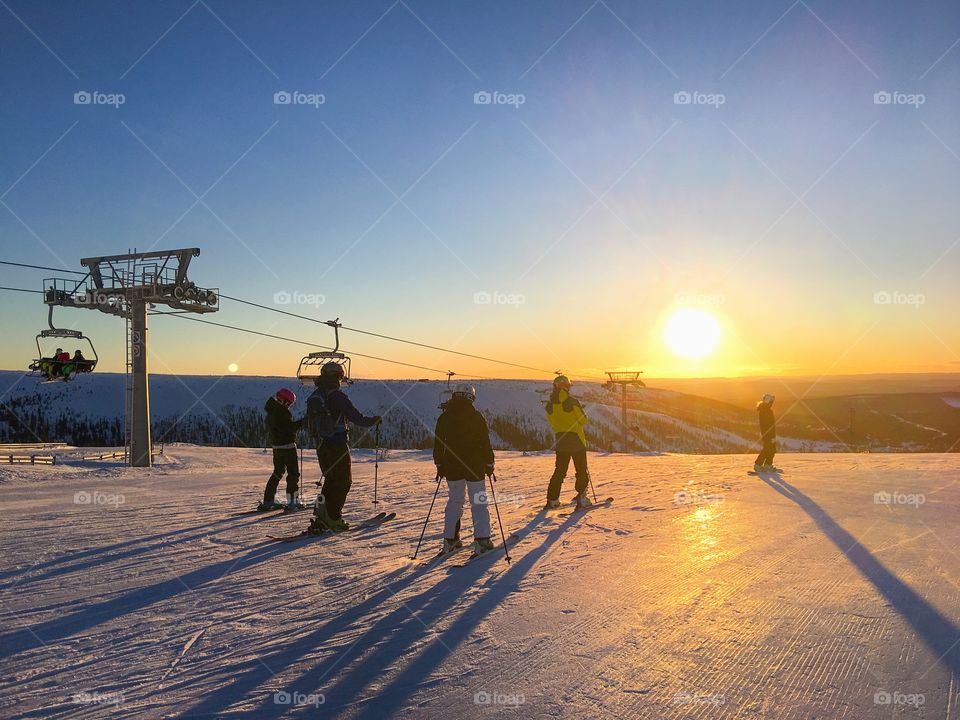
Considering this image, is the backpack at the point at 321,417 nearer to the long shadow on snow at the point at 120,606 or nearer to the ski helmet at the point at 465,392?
the long shadow on snow at the point at 120,606

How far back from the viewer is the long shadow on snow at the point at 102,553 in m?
6.43

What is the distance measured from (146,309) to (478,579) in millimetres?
18867

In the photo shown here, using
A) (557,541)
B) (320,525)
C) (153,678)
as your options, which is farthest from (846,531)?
(153,678)

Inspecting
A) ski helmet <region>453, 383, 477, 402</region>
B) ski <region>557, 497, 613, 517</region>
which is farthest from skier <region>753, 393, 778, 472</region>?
ski helmet <region>453, 383, 477, 402</region>

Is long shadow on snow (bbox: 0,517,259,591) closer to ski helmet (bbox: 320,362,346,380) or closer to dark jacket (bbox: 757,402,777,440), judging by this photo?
ski helmet (bbox: 320,362,346,380)

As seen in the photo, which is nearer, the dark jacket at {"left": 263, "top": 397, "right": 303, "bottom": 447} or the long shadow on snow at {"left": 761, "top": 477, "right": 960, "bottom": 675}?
the long shadow on snow at {"left": 761, "top": 477, "right": 960, "bottom": 675}

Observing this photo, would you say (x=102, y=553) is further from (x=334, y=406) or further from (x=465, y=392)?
(x=465, y=392)

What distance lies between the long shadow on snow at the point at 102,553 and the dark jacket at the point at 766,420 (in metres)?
13.1

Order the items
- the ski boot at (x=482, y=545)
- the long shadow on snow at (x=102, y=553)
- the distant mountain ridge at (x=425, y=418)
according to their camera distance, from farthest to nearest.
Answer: the distant mountain ridge at (x=425, y=418) → the ski boot at (x=482, y=545) → the long shadow on snow at (x=102, y=553)

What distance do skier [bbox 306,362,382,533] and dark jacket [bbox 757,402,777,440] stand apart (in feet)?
38.7

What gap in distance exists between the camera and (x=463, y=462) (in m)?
7.52

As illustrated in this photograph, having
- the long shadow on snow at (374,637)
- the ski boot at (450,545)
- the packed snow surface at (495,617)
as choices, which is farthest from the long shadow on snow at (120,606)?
the ski boot at (450,545)

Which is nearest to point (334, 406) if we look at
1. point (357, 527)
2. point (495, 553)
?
point (357, 527)

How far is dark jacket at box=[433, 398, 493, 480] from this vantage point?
7539 mm
